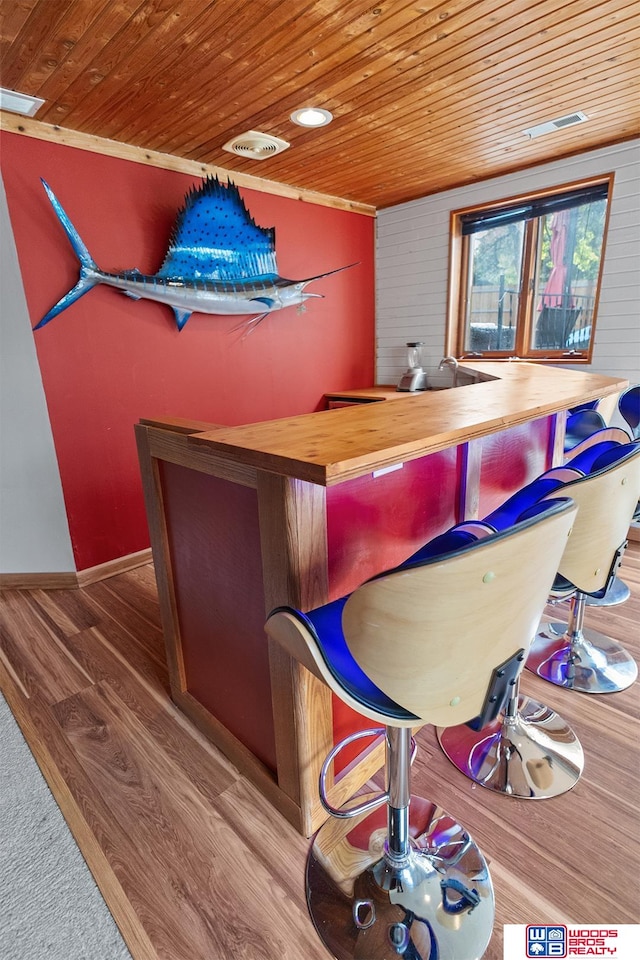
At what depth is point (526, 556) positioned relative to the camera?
0.80m

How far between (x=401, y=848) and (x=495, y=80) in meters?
3.06

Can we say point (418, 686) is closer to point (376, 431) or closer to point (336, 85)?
point (376, 431)

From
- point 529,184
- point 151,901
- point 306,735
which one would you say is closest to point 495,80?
point 529,184

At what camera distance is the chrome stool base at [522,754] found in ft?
4.93

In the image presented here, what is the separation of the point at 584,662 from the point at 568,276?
Result: 110 inches

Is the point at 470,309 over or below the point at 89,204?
below

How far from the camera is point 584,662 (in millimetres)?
1998

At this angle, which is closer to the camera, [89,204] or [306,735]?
[306,735]

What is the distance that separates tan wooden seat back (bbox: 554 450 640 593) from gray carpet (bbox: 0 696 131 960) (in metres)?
1.51

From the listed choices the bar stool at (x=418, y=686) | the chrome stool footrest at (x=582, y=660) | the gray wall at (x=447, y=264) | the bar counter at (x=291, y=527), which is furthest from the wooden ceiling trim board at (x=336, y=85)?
the chrome stool footrest at (x=582, y=660)

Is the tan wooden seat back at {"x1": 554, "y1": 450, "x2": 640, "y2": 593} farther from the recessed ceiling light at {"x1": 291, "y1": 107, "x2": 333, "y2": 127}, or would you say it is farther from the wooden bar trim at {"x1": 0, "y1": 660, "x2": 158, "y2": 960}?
the recessed ceiling light at {"x1": 291, "y1": 107, "x2": 333, "y2": 127}

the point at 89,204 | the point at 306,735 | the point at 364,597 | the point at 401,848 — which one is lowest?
the point at 401,848

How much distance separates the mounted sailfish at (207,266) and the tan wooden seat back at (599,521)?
2620 millimetres

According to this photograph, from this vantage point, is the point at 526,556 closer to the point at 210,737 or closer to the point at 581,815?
the point at 581,815
